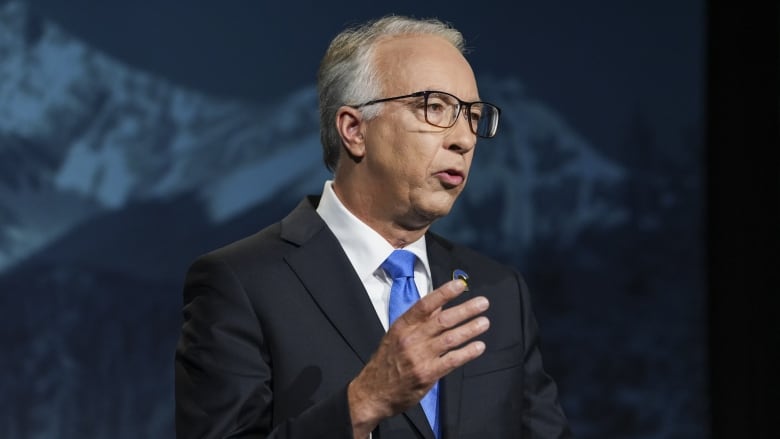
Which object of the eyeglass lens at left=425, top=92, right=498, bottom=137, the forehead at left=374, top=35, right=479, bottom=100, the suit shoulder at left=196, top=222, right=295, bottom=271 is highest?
the forehead at left=374, top=35, right=479, bottom=100

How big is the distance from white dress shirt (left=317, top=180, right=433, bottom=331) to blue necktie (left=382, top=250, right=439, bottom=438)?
15 millimetres

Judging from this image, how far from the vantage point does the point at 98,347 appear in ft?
10.4

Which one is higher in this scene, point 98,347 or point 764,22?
point 764,22

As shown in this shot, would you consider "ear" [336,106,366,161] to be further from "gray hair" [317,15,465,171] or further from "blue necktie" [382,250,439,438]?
"blue necktie" [382,250,439,438]

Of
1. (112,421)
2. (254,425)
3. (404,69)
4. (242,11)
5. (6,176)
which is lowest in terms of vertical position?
(112,421)

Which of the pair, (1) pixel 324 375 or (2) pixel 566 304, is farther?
(2) pixel 566 304

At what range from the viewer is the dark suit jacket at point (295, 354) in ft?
4.91

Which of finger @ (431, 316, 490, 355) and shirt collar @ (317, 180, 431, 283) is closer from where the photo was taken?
finger @ (431, 316, 490, 355)

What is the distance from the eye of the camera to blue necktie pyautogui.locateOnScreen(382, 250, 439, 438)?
1.62 m

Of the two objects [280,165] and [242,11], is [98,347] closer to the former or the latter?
[280,165]

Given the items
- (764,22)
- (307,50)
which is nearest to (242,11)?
(307,50)

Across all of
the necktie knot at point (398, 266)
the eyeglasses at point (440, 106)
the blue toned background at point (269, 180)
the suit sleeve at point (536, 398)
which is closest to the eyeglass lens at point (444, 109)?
the eyeglasses at point (440, 106)

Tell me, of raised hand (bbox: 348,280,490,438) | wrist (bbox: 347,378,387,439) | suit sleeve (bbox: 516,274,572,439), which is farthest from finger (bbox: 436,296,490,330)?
suit sleeve (bbox: 516,274,572,439)

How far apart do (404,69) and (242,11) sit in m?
1.90
